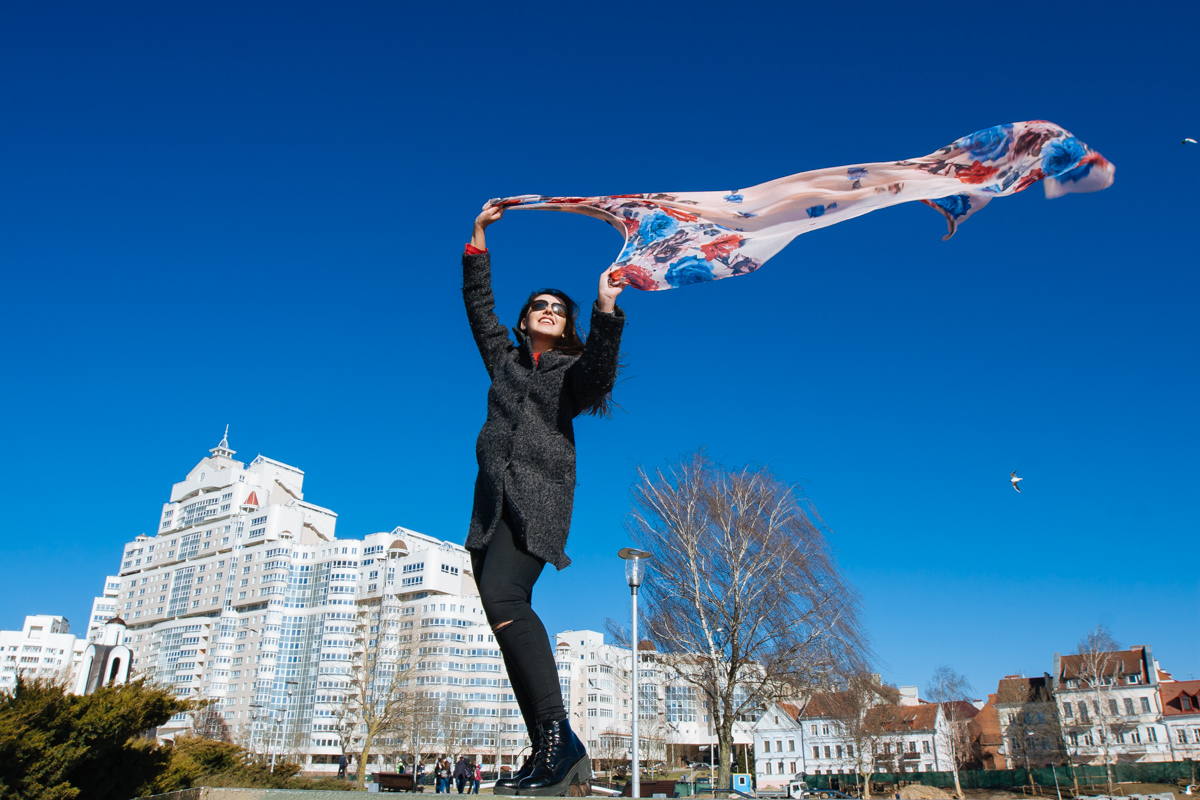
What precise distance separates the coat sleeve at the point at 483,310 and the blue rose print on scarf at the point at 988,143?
9.53 feet

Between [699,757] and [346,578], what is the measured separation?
185 feet

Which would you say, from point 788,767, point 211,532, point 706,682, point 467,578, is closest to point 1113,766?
point 788,767

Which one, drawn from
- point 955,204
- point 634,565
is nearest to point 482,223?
point 955,204

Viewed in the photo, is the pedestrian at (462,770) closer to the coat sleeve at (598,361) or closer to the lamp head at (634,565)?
the lamp head at (634,565)

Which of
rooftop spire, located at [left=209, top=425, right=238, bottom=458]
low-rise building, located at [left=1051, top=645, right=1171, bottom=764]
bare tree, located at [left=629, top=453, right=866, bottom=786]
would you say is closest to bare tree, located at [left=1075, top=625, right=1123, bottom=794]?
low-rise building, located at [left=1051, top=645, right=1171, bottom=764]

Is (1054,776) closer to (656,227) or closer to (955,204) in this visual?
(955,204)

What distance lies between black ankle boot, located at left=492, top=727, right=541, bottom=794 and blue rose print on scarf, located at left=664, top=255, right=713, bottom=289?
1966 mm

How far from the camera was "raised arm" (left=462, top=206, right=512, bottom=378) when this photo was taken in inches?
141

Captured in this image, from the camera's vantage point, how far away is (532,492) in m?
2.97

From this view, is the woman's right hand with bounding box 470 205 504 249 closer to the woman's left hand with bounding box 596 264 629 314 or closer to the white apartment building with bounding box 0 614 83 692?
the woman's left hand with bounding box 596 264 629 314

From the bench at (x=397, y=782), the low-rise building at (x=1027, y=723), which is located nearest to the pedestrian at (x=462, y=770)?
the bench at (x=397, y=782)

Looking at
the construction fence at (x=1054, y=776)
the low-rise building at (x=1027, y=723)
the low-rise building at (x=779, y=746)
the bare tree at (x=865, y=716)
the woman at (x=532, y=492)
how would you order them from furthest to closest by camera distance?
the low-rise building at (x=779, y=746), the low-rise building at (x=1027, y=723), the bare tree at (x=865, y=716), the construction fence at (x=1054, y=776), the woman at (x=532, y=492)

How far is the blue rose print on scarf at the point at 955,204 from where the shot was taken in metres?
4.38

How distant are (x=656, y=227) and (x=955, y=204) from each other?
1.94 metres
